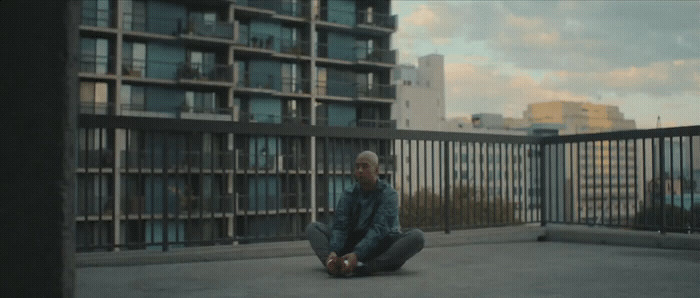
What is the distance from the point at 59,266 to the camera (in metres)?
1.83

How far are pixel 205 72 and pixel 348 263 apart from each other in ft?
117

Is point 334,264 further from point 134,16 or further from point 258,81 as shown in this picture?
point 258,81

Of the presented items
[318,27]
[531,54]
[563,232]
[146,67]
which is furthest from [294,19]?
[531,54]

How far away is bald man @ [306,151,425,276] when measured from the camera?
5071mm

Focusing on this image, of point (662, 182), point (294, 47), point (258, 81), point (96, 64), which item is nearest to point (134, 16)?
point (96, 64)

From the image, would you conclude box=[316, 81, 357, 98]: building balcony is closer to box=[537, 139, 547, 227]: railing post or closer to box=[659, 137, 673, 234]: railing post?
box=[537, 139, 547, 227]: railing post

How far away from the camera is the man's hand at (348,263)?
4852 millimetres

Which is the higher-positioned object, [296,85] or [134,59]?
[134,59]

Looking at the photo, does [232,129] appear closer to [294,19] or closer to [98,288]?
[98,288]

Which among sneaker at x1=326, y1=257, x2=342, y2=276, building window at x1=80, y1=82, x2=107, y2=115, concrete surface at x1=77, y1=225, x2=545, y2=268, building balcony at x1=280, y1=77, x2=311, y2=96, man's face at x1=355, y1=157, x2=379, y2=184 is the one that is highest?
building balcony at x1=280, y1=77, x2=311, y2=96

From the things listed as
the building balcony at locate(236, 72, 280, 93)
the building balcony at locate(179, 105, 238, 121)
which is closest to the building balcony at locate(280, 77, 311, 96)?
the building balcony at locate(236, 72, 280, 93)

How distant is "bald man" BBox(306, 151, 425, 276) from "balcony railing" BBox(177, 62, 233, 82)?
34.2m

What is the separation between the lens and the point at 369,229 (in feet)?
16.6

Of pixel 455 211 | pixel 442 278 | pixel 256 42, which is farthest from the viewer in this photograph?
pixel 256 42
